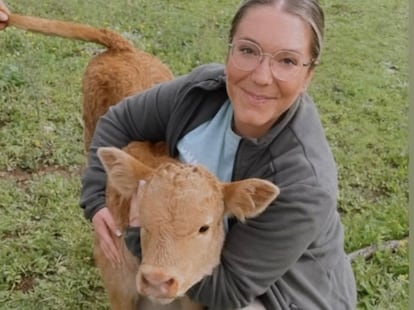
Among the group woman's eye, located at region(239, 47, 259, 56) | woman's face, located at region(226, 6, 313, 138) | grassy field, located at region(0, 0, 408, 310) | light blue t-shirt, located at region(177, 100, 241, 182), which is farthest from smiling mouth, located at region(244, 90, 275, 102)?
grassy field, located at region(0, 0, 408, 310)

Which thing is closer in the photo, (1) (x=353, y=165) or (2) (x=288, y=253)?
(2) (x=288, y=253)

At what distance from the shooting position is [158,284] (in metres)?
2.89

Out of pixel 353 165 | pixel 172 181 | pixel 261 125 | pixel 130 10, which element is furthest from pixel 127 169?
pixel 130 10

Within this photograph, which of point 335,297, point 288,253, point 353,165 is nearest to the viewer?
point 288,253

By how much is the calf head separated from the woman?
125mm

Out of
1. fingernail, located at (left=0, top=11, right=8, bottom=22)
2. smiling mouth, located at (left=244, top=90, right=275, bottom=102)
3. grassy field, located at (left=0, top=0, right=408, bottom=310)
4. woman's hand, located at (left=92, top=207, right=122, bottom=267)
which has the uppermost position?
smiling mouth, located at (left=244, top=90, right=275, bottom=102)

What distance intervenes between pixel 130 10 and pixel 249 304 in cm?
584

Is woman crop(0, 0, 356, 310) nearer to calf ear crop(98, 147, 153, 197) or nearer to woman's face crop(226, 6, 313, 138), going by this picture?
woman's face crop(226, 6, 313, 138)

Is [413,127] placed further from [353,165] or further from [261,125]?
[353,165]

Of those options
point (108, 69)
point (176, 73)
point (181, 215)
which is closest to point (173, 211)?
point (181, 215)

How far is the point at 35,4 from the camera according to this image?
8836 millimetres

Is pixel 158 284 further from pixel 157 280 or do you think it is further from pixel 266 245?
pixel 266 245

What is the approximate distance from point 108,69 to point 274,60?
1798mm

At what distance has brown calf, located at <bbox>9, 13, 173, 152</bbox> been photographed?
4.57 metres
